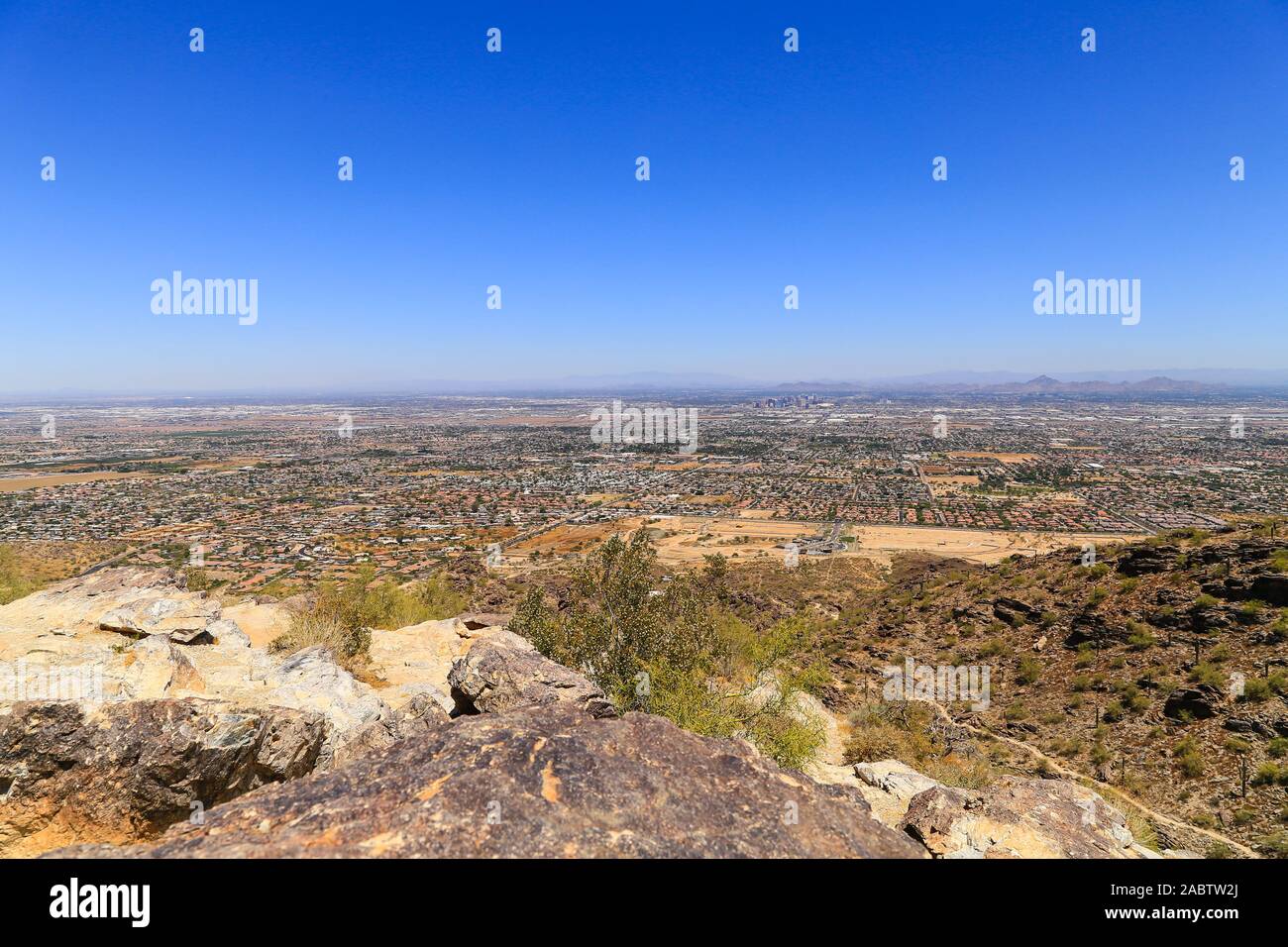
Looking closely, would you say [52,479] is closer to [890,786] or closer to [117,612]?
[117,612]

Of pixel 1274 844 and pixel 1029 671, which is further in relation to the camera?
pixel 1029 671

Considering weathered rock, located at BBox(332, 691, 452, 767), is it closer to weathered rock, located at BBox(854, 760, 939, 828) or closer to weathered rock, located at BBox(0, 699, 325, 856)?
weathered rock, located at BBox(0, 699, 325, 856)

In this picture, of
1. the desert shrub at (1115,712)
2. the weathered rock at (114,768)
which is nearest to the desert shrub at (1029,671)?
the desert shrub at (1115,712)

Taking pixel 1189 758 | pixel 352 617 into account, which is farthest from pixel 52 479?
pixel 1189 758

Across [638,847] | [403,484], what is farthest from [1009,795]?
[403,484]

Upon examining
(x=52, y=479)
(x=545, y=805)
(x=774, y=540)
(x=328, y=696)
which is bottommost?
(x=774, y=540)
